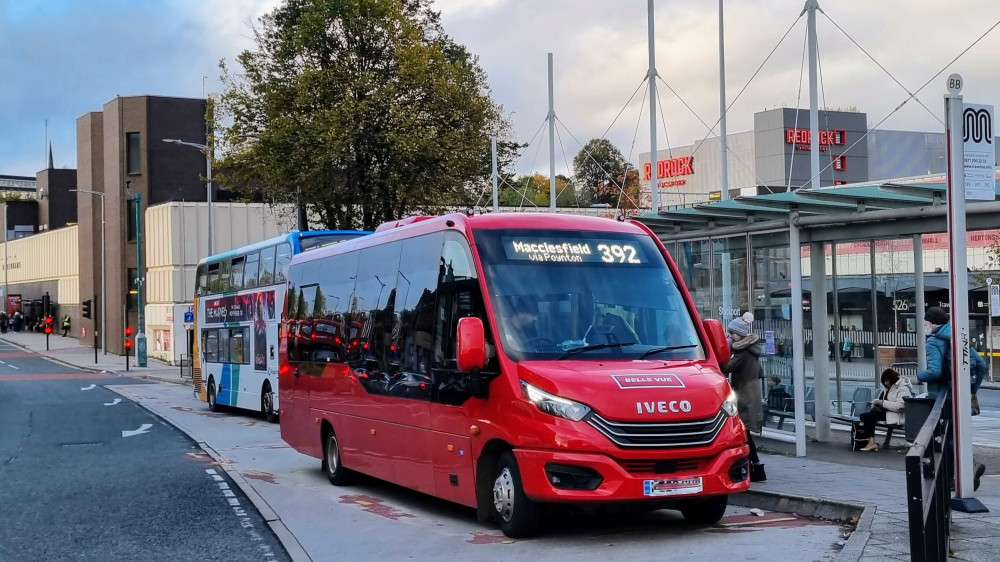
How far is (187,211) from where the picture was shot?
197 ft

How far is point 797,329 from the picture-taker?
601 inches

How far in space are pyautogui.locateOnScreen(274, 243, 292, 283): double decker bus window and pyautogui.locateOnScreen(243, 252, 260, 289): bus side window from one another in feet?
4.77

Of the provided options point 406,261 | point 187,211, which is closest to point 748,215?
point 406,261

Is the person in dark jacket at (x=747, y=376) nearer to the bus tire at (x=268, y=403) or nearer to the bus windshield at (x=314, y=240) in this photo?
the bus windshield at (x=314, y=240)

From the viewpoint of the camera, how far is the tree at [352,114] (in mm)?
33000

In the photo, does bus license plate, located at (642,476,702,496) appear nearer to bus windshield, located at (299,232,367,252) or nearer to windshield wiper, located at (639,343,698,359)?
windshield wiper, located at (639,343,698,359)

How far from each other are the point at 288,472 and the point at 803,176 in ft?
213

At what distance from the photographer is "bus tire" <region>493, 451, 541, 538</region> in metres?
9.74

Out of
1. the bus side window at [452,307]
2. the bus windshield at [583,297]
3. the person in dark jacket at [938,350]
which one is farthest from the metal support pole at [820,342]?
the bus side window at [452,307]

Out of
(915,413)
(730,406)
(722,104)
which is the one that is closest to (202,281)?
(722,104)

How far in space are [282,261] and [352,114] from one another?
9262mm

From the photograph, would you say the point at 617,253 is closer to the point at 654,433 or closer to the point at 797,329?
the point at 654,433

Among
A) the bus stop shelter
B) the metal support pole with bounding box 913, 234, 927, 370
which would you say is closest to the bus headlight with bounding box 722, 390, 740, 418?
the bus stop shelter

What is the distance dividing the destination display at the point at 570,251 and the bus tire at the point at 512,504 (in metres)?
1.85
